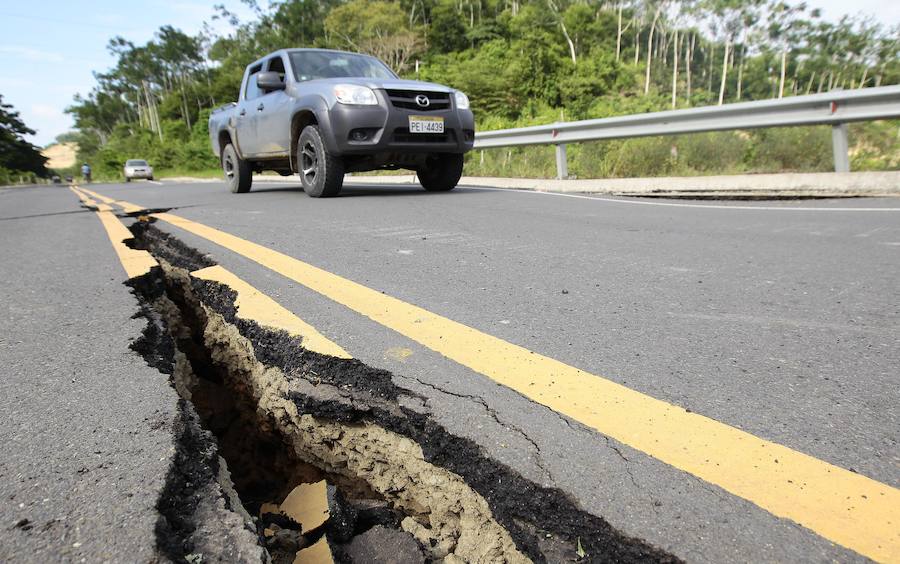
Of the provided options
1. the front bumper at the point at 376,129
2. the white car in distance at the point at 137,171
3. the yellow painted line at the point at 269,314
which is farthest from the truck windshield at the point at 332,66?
the white car in distance at the point at 137,171

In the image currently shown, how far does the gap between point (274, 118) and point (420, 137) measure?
1.90 meters

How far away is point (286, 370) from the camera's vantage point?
175cm

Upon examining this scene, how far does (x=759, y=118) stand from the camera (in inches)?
237

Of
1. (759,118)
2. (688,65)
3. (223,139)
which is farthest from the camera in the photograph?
(688,65)

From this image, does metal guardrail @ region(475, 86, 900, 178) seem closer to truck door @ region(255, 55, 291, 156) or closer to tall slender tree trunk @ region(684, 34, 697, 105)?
truck door @ region(255, 55, 291, 156)

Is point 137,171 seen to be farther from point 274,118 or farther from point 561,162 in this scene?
point 561,162

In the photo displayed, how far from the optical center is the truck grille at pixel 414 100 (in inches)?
225

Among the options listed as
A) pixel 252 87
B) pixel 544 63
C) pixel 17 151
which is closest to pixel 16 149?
pixel 17 151

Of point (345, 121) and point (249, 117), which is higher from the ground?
point (249, 117)

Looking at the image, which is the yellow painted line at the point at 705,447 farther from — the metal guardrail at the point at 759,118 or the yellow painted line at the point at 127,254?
the metal guardrail at the point at 759,118

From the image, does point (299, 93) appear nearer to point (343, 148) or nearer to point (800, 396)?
→ point (343, 148)

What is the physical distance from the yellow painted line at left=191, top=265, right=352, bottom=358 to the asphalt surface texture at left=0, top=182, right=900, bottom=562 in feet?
0.25

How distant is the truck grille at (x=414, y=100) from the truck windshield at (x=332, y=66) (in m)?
0.90

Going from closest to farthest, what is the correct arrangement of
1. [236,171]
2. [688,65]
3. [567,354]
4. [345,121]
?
[567,354]
[345,121]
[236,171]
[688,65]
